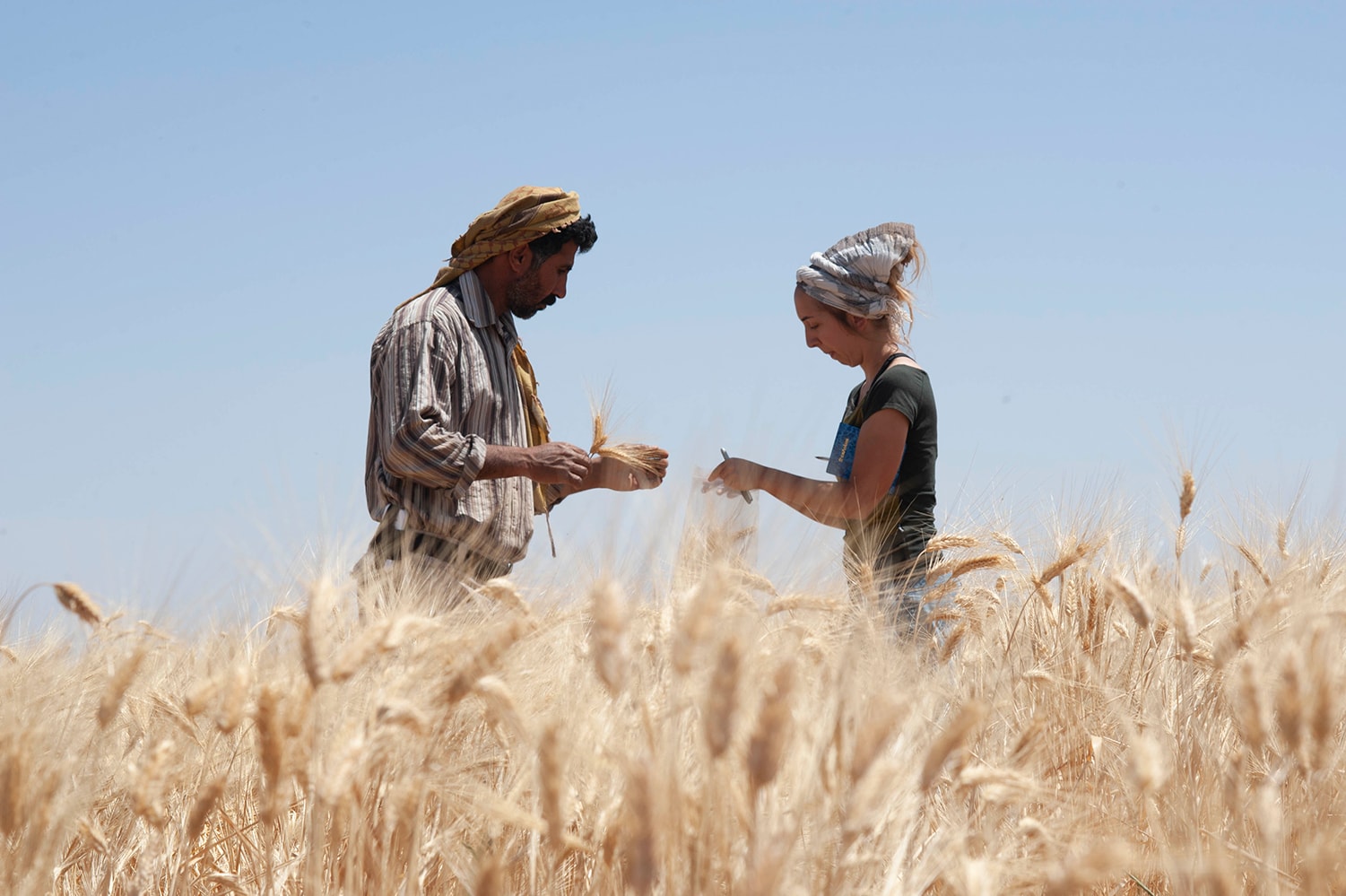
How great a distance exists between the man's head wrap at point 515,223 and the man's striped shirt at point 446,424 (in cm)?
8

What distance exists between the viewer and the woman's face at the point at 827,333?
3.03m

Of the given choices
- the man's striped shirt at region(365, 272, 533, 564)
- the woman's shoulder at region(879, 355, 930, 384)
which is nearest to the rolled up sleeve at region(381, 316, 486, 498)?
the man's striped shirt at region(365, 272, 533, 564)

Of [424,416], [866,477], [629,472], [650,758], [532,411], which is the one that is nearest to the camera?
[650,758]

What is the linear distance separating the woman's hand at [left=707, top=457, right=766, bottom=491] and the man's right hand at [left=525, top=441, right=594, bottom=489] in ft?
1.27

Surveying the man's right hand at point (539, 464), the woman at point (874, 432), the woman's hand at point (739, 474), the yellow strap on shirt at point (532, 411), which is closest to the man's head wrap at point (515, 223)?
the yellow strap on shirt at point (532, 411)

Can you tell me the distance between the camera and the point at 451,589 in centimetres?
239

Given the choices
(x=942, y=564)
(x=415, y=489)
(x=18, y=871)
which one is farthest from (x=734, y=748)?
(x=415, y=489)

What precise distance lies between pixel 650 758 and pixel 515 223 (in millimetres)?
2383

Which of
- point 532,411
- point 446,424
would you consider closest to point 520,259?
point 532,411

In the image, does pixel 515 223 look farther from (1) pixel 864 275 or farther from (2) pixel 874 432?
(2) pixel 874 432

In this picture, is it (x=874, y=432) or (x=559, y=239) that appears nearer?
(x=874, y=432)

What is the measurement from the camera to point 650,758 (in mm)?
1157

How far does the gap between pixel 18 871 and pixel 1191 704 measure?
1.81 metres

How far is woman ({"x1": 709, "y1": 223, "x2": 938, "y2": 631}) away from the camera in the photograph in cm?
273
